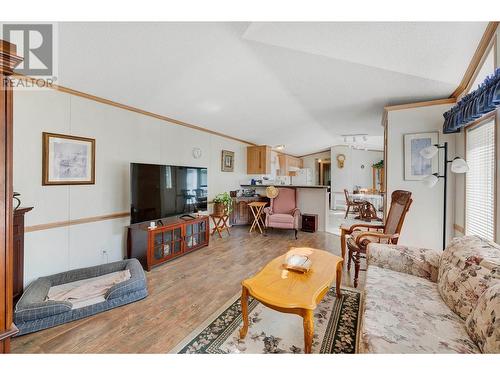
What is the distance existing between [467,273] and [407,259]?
1.93 ft

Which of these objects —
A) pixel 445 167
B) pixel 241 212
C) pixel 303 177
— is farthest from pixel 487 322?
pixel 303 177

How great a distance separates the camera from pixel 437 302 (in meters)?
1.53

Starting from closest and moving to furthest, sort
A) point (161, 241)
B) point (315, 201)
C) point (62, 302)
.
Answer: point (62, 302) < point (161, 241) < point (315, 201)

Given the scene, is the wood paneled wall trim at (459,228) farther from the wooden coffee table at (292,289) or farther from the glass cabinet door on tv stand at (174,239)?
the glass cabinet door on tv stand at (174,239)

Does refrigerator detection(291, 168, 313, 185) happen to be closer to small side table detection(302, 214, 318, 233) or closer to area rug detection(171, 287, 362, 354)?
→ small side table detection(302, 214, 318, 233)

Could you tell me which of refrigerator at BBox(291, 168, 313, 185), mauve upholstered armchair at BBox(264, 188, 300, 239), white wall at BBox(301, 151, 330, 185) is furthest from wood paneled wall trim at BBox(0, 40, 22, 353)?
white wall at BBox(301, 151, 330, 185)

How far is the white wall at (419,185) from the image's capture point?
2943 mm

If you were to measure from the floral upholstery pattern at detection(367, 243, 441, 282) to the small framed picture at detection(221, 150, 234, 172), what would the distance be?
3929mm

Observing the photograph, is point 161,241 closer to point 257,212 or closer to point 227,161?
point 257,212

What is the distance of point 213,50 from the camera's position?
234 cm

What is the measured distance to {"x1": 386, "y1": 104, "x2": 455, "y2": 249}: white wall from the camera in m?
2.94
